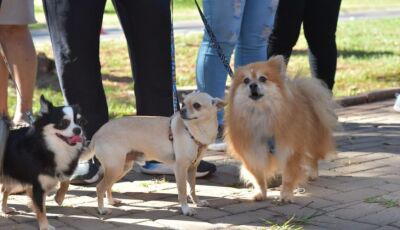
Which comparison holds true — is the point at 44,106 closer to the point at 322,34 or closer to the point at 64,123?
the point at 64,123

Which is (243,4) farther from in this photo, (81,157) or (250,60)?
(81,157)

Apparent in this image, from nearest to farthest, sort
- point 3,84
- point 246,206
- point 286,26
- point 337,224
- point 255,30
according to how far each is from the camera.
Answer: point 337,224, point 246,206, point 255,30, point 3,84, point 286,26

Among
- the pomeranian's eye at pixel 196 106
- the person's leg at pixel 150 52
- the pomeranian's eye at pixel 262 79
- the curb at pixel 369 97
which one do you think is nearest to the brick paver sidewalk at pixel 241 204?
the person's leg at pixel 150 52

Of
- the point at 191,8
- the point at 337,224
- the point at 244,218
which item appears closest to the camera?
the point at 337,224

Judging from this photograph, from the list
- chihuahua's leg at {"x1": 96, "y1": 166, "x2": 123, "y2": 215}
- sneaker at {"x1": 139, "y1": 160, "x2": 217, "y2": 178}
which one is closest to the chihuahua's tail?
chihuahua's leg at {"x1": 96, "y1": 166, "x2": 123, "y2": 215}

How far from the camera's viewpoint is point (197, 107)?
127 inches

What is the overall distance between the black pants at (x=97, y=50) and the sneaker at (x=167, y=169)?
36 centimetres

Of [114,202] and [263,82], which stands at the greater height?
[263,82]

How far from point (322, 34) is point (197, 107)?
203 centimetres

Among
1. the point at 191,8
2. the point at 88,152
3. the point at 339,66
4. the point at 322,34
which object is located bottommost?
the point at 191,8

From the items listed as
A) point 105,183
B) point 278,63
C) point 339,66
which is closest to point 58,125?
point 105,183

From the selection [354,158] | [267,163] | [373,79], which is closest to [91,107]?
[267,163]

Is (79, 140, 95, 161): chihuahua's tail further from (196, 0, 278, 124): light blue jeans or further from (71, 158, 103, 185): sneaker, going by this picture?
(196, 0, 278, 124): light blue jeans

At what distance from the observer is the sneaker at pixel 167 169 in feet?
13.1
